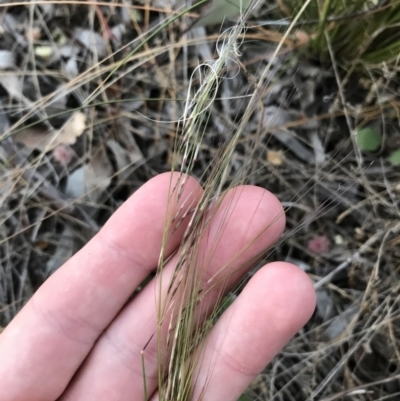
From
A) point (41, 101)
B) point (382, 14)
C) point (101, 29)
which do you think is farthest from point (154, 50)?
point (382, 14)

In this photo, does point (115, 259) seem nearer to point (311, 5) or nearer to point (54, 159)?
point (54, 159)

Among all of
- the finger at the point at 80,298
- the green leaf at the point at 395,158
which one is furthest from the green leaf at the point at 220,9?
the green leaf at the point at 395,158

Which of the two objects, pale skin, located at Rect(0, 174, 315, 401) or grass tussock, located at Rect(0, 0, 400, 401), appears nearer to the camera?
pale skin, located at Rect(0, 174, 315, 401)

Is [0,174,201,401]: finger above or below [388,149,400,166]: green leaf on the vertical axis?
above

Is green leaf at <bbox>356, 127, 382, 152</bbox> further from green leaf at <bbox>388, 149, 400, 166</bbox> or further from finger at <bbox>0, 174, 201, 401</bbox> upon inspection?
finger at <bbox>0, 174, 201, 401</bbox>

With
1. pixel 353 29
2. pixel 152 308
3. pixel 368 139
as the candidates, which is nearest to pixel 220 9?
pixel 353 29

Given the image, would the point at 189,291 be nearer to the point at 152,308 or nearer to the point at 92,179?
the point at 152,308

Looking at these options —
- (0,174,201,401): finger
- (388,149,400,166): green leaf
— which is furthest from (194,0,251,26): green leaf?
(388,149,400,166): green leaf

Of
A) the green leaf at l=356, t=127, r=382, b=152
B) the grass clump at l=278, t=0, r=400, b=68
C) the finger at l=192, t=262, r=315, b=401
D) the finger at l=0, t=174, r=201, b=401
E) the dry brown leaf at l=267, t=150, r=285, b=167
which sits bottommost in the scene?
the finger at l=192, t=262, r=315, b=401
